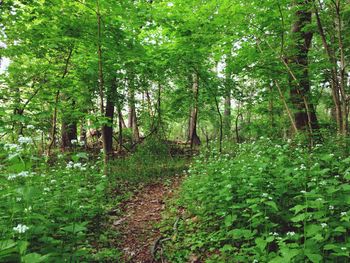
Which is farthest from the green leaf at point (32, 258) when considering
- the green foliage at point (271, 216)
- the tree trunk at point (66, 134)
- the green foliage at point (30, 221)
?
the tree trunk at point (66, 134)

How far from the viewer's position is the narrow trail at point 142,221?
385 cm

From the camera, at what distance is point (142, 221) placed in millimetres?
5062

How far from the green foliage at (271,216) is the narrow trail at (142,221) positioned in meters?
0.44

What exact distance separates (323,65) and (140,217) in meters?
5.38

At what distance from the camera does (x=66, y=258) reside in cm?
264

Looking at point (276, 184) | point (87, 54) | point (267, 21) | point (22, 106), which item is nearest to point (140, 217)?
point (276, 184)

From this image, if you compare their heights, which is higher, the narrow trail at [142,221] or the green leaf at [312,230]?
→ the green leaf at [312,230]

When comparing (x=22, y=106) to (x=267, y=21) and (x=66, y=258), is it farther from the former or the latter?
(x=267, y=21)

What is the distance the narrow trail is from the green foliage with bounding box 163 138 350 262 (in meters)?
0.44

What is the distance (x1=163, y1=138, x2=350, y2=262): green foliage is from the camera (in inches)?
105

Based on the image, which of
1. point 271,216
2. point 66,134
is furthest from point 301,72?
point 66,134

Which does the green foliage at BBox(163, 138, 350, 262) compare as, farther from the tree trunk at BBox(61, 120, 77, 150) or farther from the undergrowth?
the tree trunk at BBox(61, 120, 77, 150)

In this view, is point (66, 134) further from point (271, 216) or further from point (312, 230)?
point (312, 230)

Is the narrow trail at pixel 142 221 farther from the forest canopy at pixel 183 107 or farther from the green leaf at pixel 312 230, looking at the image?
the green leaf at pixel 312 230
